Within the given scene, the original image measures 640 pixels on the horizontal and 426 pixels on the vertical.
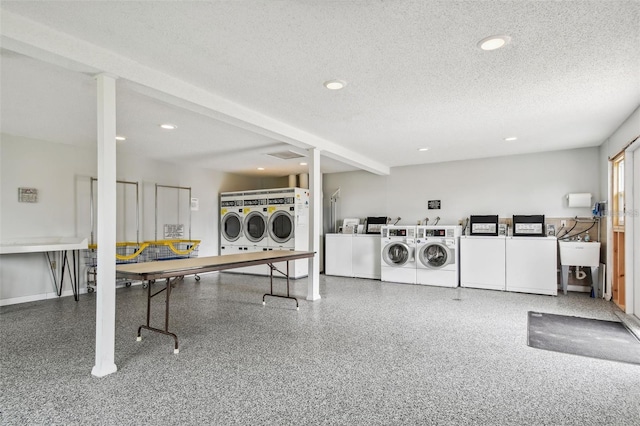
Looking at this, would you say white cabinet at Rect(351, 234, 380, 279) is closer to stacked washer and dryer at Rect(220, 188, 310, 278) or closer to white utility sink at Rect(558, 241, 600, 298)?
stacked washer and dryer at Rect(220, 188, 310, 278)

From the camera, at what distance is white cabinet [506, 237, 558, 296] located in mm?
5496

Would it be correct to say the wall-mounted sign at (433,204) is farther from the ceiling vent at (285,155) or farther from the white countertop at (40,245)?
the white countertop at (40,245)

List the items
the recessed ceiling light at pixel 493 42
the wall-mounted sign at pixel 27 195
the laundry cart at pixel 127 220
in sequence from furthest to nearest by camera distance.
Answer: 1. the laundry cart at pixel 127 220
2. the wall-mounted sign at pixel 27 195
3. the recessed ceiling light at pixel 493 42

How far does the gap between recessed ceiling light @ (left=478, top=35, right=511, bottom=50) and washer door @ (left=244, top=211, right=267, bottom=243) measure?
5557mm

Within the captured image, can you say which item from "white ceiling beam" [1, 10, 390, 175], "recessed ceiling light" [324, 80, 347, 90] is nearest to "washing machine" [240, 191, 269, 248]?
"white ceiling beam" [1, 10, 390, 175]

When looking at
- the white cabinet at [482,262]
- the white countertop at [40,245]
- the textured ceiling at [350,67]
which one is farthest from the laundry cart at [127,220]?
the white cabinet at [482,262]

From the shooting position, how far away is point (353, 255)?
7.37 metres

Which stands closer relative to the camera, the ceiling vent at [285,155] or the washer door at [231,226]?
the ceiling vent at [285,155]

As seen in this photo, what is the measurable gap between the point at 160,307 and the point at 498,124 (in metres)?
5.00

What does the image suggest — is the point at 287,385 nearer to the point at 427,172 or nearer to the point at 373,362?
the point at 373,362

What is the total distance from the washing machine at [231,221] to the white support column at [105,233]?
5114mm

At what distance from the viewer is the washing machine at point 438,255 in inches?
241

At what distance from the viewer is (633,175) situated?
4191 millimetres

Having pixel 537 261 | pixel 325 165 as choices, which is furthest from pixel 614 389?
pixel 325 165
